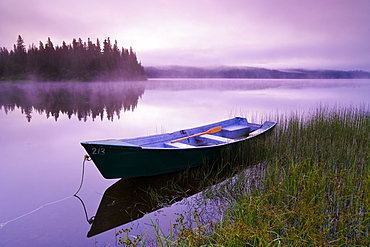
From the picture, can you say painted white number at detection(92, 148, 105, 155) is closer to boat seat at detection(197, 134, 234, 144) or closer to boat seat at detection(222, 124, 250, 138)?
boat seat at detection(197, 134, 234, 144)

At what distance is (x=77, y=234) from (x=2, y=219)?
1.19 m

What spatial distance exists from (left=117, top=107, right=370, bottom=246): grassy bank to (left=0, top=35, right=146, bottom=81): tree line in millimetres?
57247

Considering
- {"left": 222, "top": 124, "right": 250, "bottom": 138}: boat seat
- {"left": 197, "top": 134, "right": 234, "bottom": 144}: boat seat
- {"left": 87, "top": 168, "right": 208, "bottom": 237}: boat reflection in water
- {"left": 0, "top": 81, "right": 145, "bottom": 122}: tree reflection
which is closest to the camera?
{"left": 87, "top": 168, "right": 208, "bottom": 237}: boat reflection in water

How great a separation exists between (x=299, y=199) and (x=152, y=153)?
7.64 ft

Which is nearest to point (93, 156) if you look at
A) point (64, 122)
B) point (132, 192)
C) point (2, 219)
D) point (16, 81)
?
point (132, 192)

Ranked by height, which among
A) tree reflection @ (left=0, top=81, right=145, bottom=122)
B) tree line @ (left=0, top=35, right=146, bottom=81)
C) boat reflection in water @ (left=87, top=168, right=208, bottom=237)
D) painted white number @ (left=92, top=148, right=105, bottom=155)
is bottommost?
boat reflection in water @ (left=87, top=168, right=208, bottom=237)

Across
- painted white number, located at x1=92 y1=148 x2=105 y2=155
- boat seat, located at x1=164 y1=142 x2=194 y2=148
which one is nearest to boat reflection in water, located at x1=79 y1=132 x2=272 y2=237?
boat seat, located at x1=164 y1=142 x2=194 y2=148

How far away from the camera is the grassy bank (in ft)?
6.59

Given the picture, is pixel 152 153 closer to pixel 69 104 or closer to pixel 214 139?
pixel 214 139

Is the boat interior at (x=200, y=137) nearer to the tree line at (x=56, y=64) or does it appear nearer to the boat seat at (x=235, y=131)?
the boat seat at (x=235, y=131)

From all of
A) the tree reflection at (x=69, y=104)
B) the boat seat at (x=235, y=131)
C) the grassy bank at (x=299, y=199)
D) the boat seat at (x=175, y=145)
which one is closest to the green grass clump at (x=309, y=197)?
the grassy bank at (x=299, y=199)

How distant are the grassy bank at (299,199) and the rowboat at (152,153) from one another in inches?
36.1

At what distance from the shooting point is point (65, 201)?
424 centimetres

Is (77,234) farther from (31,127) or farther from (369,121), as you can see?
(31,127)
